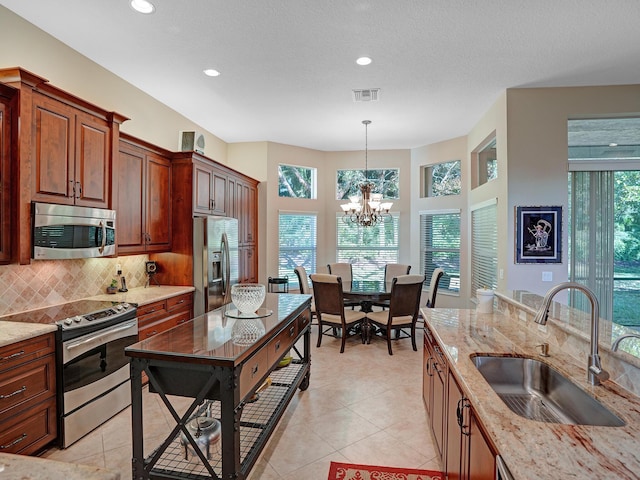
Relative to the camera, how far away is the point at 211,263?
4395mm

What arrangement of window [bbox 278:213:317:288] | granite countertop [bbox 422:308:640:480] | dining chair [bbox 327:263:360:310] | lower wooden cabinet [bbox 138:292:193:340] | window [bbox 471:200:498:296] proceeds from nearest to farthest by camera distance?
granite countertop [bbox 422:308:640:480]
lower wooden cabinet [bbox 138:292:193:340]
window [bbox 471:200:498:296]
dining chair [bbox 327:263:360:310]
window [bbox 278:213:317:288]

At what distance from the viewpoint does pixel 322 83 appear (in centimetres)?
403

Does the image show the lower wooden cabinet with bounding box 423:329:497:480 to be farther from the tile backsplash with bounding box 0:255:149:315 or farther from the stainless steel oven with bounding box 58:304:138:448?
the tile backsplash with bounding box 0:255:149:315

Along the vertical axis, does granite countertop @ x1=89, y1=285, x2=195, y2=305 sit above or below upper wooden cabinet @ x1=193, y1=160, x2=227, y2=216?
below

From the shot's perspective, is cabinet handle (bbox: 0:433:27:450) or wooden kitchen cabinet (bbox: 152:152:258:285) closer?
cabinet handle (bbox: 0:433:27:450)

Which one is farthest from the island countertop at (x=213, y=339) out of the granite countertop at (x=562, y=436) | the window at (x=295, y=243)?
A: the window at (x=295, y=243)

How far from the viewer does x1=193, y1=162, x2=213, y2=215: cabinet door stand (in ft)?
14.6

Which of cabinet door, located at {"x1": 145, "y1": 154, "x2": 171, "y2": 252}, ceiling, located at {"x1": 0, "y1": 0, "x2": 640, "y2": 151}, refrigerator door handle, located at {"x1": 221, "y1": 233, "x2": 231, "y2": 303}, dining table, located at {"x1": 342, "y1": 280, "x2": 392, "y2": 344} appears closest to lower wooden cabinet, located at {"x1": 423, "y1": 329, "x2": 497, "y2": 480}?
dining table, located at {"x1": 342, "y1": 280, "x2": 392, "y2": 344}

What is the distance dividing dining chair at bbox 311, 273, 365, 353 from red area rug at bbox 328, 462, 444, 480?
231 centimetres

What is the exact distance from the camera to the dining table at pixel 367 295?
494 centimetres

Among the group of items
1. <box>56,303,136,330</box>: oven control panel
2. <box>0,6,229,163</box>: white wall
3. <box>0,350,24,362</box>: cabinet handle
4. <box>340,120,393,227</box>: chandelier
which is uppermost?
<box>0,6,229,163</box>: white wall

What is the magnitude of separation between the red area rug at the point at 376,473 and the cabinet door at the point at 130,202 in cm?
280

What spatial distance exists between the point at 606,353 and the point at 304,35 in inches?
119

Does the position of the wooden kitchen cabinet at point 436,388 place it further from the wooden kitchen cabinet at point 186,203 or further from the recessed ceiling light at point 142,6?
the recessed ceiling light at point 142,6
